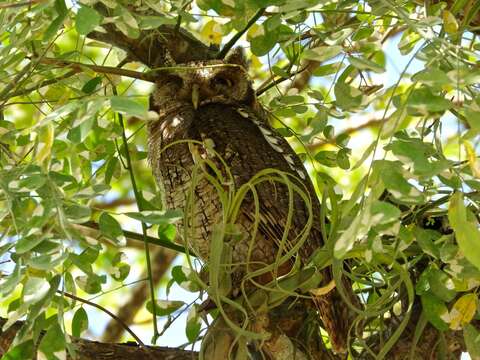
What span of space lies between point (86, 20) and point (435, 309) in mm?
863

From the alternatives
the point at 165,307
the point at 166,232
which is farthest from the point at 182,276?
the point at 166,232

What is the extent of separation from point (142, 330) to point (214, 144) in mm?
1983

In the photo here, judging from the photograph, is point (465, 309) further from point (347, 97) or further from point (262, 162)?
point (262, 162)

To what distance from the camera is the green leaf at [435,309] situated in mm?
1719

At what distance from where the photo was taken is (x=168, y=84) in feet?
8.46

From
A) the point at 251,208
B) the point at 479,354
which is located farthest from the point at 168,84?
the point at 479,354

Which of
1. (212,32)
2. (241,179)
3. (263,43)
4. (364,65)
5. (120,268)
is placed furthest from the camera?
(212,32)

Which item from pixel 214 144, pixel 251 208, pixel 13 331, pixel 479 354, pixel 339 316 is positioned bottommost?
pixel 479 354

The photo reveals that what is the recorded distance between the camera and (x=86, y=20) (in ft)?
4.39

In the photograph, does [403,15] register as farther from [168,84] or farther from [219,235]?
[168,84]

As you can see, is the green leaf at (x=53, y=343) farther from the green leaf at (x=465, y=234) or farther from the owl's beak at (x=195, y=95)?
the owl's beak at (x=195, y=95)

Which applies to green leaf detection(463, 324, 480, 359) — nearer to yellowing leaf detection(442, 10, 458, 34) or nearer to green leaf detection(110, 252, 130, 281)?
yellowing leaf detection(442, 10, 458, 34)

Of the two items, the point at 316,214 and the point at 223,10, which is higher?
the point at 223,10

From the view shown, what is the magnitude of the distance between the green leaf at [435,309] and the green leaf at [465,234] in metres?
0.59
